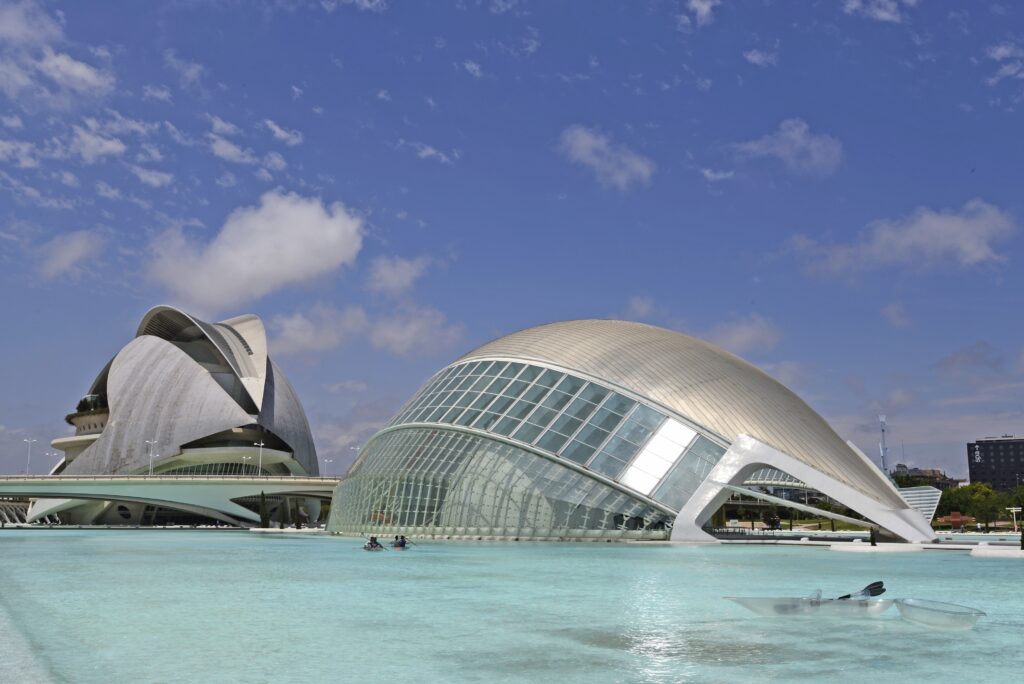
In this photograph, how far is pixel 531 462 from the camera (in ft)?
124

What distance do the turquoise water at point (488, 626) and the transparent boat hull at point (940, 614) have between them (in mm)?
317

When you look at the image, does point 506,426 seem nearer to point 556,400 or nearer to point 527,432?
point 527,432

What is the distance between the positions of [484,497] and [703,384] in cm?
1027

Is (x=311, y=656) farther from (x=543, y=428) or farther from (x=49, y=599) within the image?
(x=543, y=428)

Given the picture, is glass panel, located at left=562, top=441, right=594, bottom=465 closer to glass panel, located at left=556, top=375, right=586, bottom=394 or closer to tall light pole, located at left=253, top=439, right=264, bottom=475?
glass panel, located at left=556, top=375, right=586, bottom=394

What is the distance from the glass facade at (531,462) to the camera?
3594cm

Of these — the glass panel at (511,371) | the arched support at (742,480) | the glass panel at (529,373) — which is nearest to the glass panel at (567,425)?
the glass panel at (529,373)

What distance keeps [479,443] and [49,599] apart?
2287 centimetres

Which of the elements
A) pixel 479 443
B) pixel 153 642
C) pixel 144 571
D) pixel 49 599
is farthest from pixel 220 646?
pixel 479 443

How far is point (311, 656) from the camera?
11.4 m

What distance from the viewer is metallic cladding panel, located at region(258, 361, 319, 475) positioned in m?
108

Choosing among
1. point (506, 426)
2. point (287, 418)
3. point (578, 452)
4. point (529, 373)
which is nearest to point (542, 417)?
point (506, 426)

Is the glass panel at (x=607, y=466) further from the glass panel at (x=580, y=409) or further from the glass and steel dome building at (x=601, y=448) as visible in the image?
the glass panel at (x=580, y=409)

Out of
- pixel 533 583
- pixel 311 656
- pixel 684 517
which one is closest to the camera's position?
pixel 311 656
